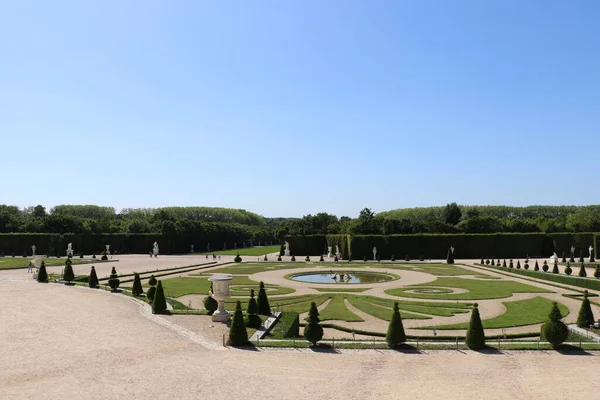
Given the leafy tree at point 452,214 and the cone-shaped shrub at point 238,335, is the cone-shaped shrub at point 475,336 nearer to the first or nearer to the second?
the cone-shaped shrub at point 238,335

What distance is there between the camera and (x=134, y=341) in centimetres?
1752

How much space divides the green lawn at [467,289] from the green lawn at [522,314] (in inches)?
99.1

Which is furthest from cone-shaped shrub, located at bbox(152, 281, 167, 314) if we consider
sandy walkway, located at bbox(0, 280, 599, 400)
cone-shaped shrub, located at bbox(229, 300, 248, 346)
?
cone-shaped shrub, located at bbox(229, 300, 248, 346)

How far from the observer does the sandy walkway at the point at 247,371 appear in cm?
1230

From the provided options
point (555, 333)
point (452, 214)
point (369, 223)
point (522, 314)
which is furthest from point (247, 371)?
point (452, 214)

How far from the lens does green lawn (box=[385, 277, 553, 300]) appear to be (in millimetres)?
30328

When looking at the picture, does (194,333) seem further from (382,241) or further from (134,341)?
(382,241)

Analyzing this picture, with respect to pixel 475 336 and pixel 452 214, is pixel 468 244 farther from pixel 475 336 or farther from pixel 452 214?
pixel 475 336

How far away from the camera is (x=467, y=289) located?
33844 millimetres

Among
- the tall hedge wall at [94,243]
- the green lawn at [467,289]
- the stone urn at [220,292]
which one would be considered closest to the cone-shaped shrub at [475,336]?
the stone urn at [220,292]

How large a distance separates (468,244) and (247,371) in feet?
193

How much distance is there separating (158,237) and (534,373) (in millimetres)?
79450

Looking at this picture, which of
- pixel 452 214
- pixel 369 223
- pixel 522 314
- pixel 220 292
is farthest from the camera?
pixel 452 214

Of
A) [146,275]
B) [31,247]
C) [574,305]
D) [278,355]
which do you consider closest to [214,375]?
[278,355]
